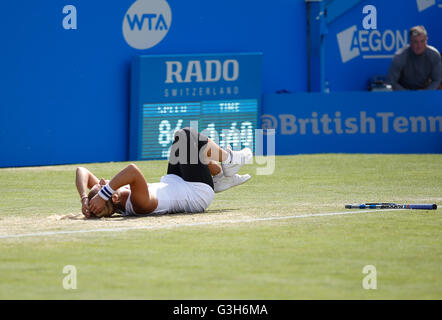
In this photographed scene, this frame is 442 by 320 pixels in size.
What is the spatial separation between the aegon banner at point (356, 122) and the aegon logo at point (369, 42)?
4.94 meters

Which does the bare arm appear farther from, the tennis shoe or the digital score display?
the tennis shoe

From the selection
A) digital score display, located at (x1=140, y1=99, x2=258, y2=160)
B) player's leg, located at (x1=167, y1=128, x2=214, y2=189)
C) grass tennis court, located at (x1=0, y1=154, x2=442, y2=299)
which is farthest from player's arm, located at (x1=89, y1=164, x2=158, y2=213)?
digital score display, located at (x1=140, y1=99, x2=258, y2=160)

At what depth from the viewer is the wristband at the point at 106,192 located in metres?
8.66

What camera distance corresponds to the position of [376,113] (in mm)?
17641

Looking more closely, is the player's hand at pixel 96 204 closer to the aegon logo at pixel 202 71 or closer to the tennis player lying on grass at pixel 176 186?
the tennis player lying on grass at pixel 176 186

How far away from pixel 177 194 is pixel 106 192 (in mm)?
800

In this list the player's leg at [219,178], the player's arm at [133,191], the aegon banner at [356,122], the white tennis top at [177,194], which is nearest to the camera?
the player's arm at [133,191]

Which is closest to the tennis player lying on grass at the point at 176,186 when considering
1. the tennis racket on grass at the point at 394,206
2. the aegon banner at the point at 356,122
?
A: the tennis racket on grass at the point at 394,206

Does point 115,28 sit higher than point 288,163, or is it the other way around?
point 115,28

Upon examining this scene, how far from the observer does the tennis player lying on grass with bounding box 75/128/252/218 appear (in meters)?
8.88

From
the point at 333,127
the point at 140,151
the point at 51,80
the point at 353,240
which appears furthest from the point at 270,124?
the point at 353,240

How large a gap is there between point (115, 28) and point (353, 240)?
9.91 metres
